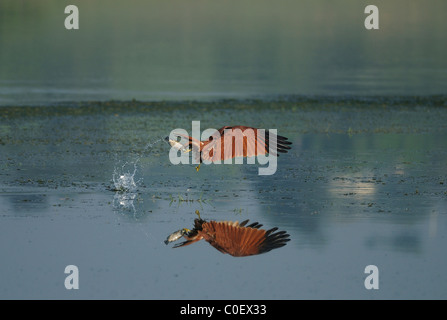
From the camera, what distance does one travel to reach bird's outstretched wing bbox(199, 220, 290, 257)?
10891 millimetres

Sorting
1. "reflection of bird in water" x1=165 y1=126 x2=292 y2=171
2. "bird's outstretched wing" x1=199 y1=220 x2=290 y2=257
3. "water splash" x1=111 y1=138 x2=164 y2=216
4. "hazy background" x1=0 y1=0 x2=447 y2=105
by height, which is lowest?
"bird's outstretched wing" x1=199 y1=220 x2=290 y2=257

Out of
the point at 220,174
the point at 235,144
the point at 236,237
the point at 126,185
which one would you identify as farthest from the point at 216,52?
the point at 235,144

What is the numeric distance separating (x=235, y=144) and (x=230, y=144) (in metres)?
0.06

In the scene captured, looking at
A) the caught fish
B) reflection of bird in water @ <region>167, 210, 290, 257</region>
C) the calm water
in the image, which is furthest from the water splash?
reflection of bird in water @ <region>167, 210, 290, 257</region>

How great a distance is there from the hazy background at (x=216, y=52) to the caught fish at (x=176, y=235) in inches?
601

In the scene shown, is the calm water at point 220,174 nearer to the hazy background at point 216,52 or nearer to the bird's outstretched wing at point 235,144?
the hazy background at point 216,52

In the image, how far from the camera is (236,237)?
11.6 metres

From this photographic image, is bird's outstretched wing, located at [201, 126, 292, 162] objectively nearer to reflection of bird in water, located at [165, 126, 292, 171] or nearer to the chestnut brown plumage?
reflection of bird in water, located at [165, 126, 292, 171]

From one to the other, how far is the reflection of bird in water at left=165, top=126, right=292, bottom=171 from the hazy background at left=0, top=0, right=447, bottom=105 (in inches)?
615

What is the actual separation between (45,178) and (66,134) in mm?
5437

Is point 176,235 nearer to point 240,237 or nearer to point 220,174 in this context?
point 240,237

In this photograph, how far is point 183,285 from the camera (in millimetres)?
9422

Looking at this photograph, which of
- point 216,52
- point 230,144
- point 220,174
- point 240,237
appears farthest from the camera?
point 216,52

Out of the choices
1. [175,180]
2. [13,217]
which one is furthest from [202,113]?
[13,217]
